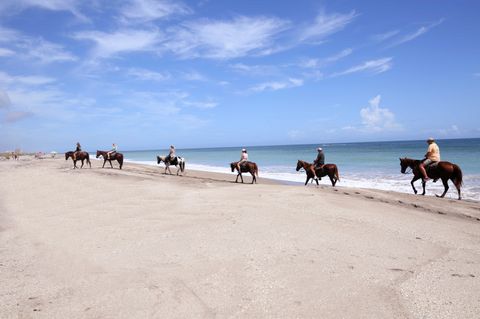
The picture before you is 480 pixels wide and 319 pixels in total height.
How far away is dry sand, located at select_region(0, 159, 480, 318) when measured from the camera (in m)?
3.70

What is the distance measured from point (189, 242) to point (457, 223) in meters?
6.42

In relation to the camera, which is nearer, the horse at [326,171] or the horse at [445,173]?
the horse at [445,173]

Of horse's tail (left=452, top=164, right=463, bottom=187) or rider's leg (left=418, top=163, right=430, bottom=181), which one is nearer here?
horse's tail (left=452, top=164, right=463, bottom=187)

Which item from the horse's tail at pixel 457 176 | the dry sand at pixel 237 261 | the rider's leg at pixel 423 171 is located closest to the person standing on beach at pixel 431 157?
the rider's leg at pixel 423 171

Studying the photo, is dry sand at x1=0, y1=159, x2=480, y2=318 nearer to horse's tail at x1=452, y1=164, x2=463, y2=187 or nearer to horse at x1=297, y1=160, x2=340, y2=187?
horse's tail at x1=452, y1=164, x2=463, y2=187

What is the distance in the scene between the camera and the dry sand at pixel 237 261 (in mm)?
3695

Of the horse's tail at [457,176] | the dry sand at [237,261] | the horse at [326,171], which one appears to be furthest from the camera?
the horse at [326,171]

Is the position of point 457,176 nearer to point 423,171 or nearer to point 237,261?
point 423,171

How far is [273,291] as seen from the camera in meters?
4.02

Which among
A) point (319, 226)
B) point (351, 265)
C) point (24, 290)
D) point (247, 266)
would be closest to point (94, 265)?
point (24, 290)

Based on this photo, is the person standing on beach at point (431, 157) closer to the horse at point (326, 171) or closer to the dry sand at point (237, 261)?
the horse at point (326, 171)

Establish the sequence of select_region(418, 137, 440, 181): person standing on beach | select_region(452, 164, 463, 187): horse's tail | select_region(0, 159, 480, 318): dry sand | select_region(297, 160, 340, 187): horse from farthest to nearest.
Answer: select_region(297, 160, 340, 187): horse → select_region(418, 137, 440, 181): person standing on beach → select_region(452, 164, 463, 187): horse's tail → select_region(0, 159, 480, 318): dry sand

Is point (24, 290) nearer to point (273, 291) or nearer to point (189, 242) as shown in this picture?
point (189, 242)

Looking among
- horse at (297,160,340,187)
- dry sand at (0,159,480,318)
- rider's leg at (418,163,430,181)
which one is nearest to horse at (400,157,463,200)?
rider's leg at (418,163,430,181)
